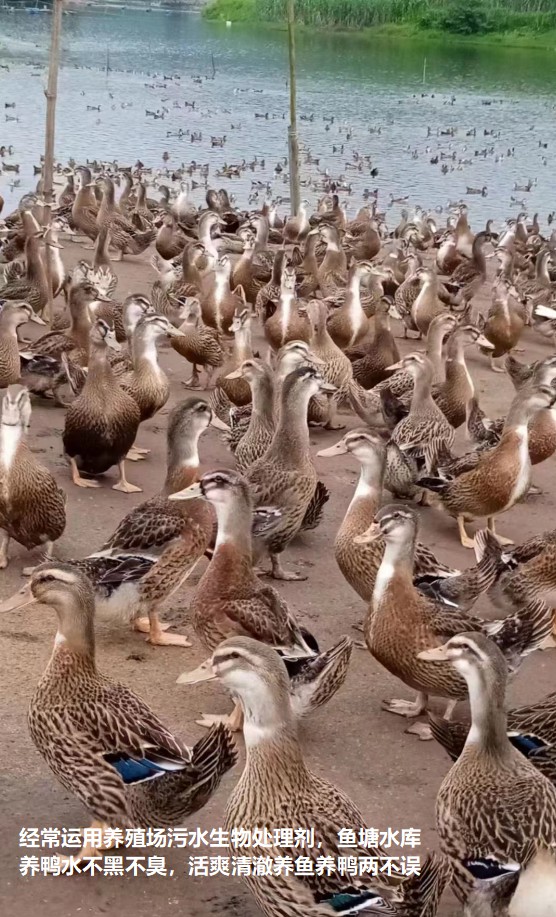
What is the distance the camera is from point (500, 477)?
670cm

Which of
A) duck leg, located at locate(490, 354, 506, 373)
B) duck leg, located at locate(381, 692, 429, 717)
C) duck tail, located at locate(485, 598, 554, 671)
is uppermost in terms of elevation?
duck tail, located at locate(485, 598, 554, 671)

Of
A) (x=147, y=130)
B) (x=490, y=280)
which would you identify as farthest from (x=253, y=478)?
(x=147, y=130)

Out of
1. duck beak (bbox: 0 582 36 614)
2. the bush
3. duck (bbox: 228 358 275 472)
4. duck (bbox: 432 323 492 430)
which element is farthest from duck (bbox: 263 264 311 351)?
the bush

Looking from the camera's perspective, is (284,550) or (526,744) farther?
(284,550)

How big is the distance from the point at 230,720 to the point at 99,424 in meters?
2.82

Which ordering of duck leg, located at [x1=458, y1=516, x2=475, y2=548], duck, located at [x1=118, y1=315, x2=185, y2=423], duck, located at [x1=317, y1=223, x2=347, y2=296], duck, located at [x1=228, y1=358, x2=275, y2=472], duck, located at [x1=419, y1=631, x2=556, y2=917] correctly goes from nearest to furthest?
1. duck, located at [x1=419, y1=631, x2=556, y2=917]
2. duck leg, located at [x1=458, y1=516, x2=475, y2=548]
3. duck, located at [x1=228, y1=358, x2=275, y2=472]
4. duck, located at [x1=118, y1=315, x2=185, y2=423]
5. duck, located at [x1=317, y1=223, x2=347, y2=296]

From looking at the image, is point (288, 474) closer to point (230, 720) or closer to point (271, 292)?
point (230, 720)

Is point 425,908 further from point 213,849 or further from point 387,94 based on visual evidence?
point 387,94

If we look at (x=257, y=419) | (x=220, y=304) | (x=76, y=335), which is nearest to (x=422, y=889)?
(x=257, y=419)

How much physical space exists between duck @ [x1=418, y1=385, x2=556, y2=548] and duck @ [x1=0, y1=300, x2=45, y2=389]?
10.5ft

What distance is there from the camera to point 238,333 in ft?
28.9

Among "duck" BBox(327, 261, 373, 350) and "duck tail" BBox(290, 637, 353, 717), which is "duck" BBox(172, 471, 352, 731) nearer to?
"duck tail" BBox(290, 637, 353, 717)

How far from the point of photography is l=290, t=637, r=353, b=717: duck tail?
4.54 meters

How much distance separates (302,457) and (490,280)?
916 centimetres
